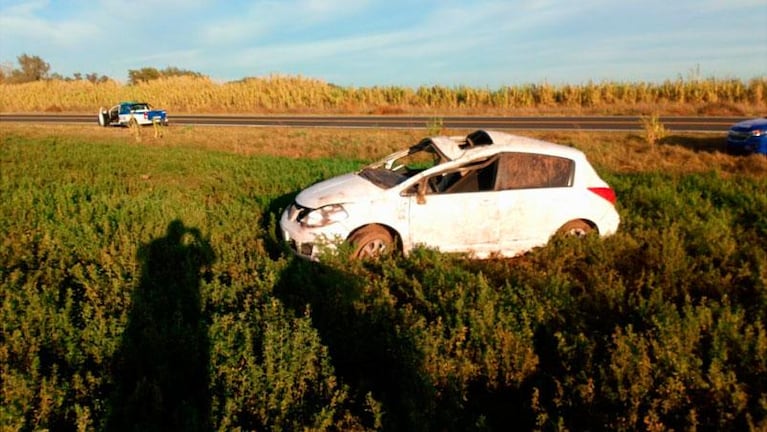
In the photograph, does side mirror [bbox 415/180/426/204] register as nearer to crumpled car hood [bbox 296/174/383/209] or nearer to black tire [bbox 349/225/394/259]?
crumpled car hood [bbox 296/174/383/209]

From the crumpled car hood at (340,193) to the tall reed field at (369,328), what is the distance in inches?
30.4

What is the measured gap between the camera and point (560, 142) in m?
15.8

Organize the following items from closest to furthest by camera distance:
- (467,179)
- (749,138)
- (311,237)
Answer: (311,237) → (467,179) → (749,138)

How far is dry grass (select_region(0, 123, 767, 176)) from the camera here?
12008 mm

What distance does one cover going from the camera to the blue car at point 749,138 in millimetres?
12250

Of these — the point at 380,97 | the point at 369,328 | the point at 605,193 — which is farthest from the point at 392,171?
the point at 380,97

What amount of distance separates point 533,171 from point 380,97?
3040cm

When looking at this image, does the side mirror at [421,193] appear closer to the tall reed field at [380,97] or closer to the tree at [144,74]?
the tall reed field at [380,97]

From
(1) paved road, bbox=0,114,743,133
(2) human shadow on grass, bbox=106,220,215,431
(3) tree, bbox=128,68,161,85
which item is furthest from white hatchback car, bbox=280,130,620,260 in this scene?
(3) tree, bbox=128,68,161,85

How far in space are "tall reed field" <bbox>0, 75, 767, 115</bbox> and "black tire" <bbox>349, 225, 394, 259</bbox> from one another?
78.8 ft

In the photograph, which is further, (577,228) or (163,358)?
(577,228)

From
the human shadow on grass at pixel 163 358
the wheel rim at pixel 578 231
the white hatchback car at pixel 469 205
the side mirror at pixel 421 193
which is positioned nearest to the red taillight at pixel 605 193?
the white hatchback car at pixel 469 205

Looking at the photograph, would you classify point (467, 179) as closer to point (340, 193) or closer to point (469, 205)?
point (469, 205)

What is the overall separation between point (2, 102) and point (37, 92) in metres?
2.95
